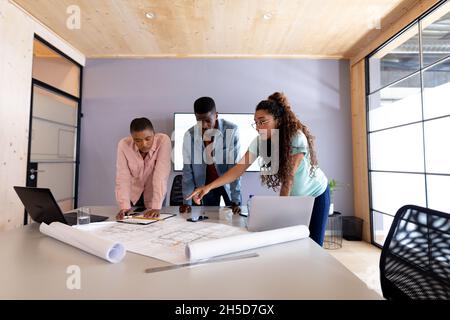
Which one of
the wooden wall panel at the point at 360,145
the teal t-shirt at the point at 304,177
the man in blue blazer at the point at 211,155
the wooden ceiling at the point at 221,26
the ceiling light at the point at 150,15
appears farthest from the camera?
the wooden wall panel at the point at 360,145

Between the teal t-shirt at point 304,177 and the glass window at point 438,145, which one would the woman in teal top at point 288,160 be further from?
the glass window at point 438,145

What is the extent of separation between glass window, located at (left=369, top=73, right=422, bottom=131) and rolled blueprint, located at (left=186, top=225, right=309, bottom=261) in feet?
7.58

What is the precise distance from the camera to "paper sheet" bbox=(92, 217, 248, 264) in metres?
0.80

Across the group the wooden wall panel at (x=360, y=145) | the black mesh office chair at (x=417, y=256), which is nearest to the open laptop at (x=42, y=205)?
the black mesh office chair at (x=417, y=256)

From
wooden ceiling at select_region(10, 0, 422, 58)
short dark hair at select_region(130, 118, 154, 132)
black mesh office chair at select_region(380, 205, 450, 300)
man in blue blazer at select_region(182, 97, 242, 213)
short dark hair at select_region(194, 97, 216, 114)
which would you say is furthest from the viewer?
wooden ceiling at select_region(10, 0, 422, 58)

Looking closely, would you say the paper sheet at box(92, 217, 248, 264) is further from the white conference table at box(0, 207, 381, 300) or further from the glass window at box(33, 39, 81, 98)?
the glass window at box(33, 39, 81, 98)

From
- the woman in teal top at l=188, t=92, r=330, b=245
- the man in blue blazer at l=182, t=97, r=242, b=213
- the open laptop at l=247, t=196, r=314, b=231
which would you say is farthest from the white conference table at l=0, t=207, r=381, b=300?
the man in blue blazer at l=182, t=97, r=242, b=213

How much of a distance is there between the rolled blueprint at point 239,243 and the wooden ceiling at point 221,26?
7.40ft

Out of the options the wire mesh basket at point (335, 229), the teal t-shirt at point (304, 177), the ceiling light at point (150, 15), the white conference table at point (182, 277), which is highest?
the ceiling light at point (150, 15)

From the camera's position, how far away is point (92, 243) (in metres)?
0.75

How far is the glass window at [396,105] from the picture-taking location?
2.44 meters
